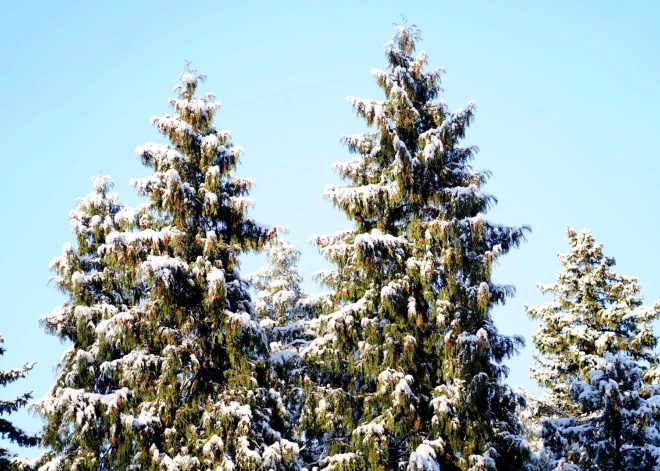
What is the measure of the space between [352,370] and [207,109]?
25.8 feet

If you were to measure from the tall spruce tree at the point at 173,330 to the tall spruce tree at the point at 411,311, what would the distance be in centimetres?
178

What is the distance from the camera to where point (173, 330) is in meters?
14.6

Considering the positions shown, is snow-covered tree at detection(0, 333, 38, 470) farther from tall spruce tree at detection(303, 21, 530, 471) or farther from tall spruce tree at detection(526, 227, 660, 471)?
tall spruce tree at detection(526, 227, 660, 471)

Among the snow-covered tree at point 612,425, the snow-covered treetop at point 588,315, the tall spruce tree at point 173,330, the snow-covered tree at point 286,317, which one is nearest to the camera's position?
the tall spruce tree at point 173,330

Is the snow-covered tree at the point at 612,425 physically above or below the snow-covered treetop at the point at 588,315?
below

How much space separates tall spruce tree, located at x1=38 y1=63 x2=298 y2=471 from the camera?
44.7 ft

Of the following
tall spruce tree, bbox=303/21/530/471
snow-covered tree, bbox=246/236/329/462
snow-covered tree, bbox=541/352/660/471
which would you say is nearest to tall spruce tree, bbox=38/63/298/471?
snow-covered tree, bbox=246/236/329/462

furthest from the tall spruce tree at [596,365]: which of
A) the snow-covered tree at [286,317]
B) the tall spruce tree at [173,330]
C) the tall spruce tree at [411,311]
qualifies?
the tall spruce tree at [173,330]

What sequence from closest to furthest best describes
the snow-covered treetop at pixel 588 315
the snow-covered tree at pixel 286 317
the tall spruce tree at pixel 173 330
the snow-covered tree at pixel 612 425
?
the tall spruce tree at pixel 173 330
the snow-covered tree at pixel 286 317
the snow-covered tree at pixel 612 425
the snow-covered treetop at pixel 588 315

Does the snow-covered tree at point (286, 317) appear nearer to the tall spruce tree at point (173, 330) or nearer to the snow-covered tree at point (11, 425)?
the tall spruce tree at point (173, 330)

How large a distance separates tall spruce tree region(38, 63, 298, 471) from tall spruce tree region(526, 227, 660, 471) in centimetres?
833

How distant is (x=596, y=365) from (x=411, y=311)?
6882mm

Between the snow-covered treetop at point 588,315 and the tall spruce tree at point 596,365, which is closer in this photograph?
the tall spruce tree at point 596,365

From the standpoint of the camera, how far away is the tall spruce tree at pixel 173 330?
1363 cm
